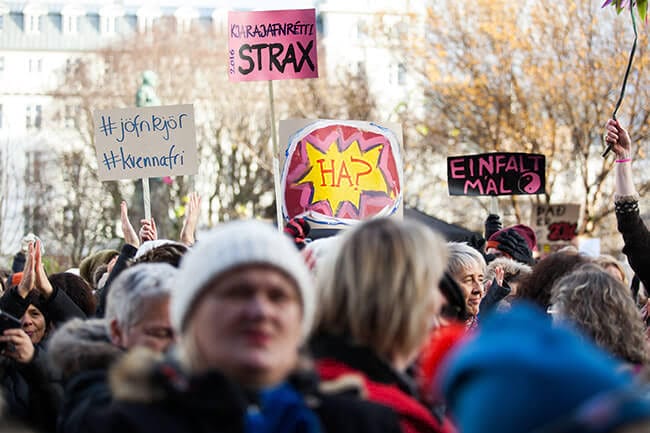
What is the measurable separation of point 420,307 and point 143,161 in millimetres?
5931

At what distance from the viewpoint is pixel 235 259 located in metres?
2.34

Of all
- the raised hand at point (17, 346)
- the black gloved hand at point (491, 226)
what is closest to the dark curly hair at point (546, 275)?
the raised hand at point (17, 346)

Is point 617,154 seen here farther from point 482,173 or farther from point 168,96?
point 168,96

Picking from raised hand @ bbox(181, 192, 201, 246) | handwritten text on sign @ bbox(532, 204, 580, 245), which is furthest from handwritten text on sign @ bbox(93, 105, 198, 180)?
handwritten text on sign @ bbox(532, 204, 580, 245)

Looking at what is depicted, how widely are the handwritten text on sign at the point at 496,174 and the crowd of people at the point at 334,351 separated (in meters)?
6.56

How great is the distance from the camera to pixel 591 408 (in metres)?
1.66

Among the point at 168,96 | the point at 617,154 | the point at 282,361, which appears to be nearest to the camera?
the point at 282,361

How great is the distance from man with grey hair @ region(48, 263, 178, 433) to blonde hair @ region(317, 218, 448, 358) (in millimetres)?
765

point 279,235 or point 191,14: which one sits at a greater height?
point 191,14

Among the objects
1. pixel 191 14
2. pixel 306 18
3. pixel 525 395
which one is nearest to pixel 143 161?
pixel 306 18

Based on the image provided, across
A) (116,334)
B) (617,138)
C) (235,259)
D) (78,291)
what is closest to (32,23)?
(78,291)

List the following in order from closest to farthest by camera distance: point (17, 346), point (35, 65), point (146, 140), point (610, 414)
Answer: point (610, 414)
point (17, 346)
point (146, 140)
point (35, 65)

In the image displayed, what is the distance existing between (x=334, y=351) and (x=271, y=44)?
20.6 ft

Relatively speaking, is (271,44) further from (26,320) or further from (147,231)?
(26,320)
